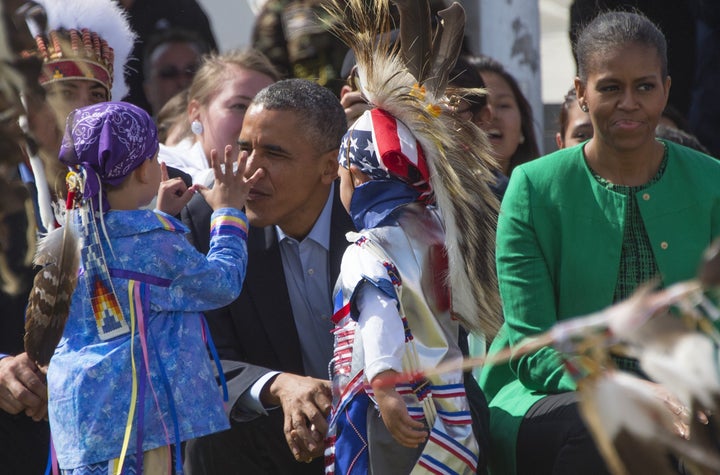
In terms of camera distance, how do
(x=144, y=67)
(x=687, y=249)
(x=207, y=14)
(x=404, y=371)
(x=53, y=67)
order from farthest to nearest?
1. (x=207, y=14)
2. (x=144, y=67)
3. (x=53, y=67)
4. (x=687, y=249)
5. (x=404, y=371)

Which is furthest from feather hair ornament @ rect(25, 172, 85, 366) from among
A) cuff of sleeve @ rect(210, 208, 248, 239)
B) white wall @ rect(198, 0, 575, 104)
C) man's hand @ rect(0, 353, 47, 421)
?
white wall @ rect(198, 0, 575, 104)

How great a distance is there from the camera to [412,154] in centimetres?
315

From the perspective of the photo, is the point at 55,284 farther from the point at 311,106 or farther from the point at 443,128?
the point at 443,128

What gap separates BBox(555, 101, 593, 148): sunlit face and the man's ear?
4.16 ft

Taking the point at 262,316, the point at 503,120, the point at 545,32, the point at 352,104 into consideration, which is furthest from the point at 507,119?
the point at 545,32

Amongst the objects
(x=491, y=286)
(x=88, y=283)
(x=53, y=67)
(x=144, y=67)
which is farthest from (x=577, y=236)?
(x=144, y=67)

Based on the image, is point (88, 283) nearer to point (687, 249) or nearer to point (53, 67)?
point (53, 67)

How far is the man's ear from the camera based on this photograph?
12.1 ft

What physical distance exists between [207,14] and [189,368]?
10.2 feet

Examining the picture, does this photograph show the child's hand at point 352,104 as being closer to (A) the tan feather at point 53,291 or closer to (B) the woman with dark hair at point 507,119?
(B) the woman with dark hair at point 507,119

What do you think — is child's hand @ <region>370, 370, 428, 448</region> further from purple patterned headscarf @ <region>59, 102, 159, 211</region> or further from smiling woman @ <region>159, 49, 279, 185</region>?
smiling woman @ <region>159, 49, 279, 185</region>

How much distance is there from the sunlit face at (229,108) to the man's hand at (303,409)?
1359 millimetres

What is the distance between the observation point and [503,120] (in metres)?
4.86

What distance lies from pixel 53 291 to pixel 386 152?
968 mm
